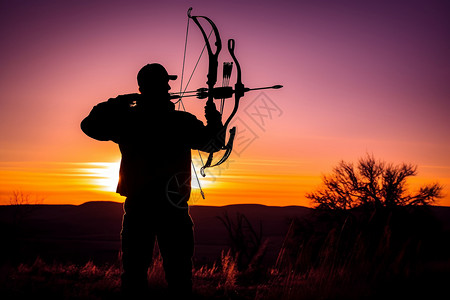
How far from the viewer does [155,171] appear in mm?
3619

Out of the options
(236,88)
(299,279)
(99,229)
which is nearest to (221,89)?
(236,88)

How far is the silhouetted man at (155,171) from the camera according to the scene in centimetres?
358

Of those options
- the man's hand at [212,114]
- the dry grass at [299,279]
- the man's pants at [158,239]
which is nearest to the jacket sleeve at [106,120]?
the man's pants at [158,239]

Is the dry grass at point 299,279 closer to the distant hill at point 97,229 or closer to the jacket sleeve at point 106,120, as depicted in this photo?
the jacket sleeve at point 106,120

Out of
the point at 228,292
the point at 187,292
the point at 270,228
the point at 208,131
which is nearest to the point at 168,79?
the point at 208,131

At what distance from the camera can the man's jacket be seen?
361cm

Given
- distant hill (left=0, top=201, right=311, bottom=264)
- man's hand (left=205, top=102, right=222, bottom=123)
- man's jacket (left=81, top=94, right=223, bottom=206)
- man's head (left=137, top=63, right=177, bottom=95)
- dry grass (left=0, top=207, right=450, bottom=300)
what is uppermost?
man's head (left=137, top=63, right=177, bottom=95)

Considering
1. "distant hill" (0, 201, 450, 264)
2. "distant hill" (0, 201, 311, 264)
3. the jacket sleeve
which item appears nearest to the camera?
the jacket sleeve

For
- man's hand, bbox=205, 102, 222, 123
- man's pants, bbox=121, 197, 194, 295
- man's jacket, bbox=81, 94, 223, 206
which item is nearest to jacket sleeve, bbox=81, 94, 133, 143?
man's jacket, bbox=81, 94, 223, 206

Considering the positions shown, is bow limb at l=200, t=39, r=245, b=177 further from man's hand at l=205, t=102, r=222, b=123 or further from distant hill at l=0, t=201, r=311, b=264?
distant hill at l=0, t=201, r=311, b=264

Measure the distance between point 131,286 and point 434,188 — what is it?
26.7m

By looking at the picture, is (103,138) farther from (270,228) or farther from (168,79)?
(270,228)

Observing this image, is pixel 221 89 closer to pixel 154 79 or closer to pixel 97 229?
pixel 154 79

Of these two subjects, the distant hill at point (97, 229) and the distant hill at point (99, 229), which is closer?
the distant hill at point (99, 229)
